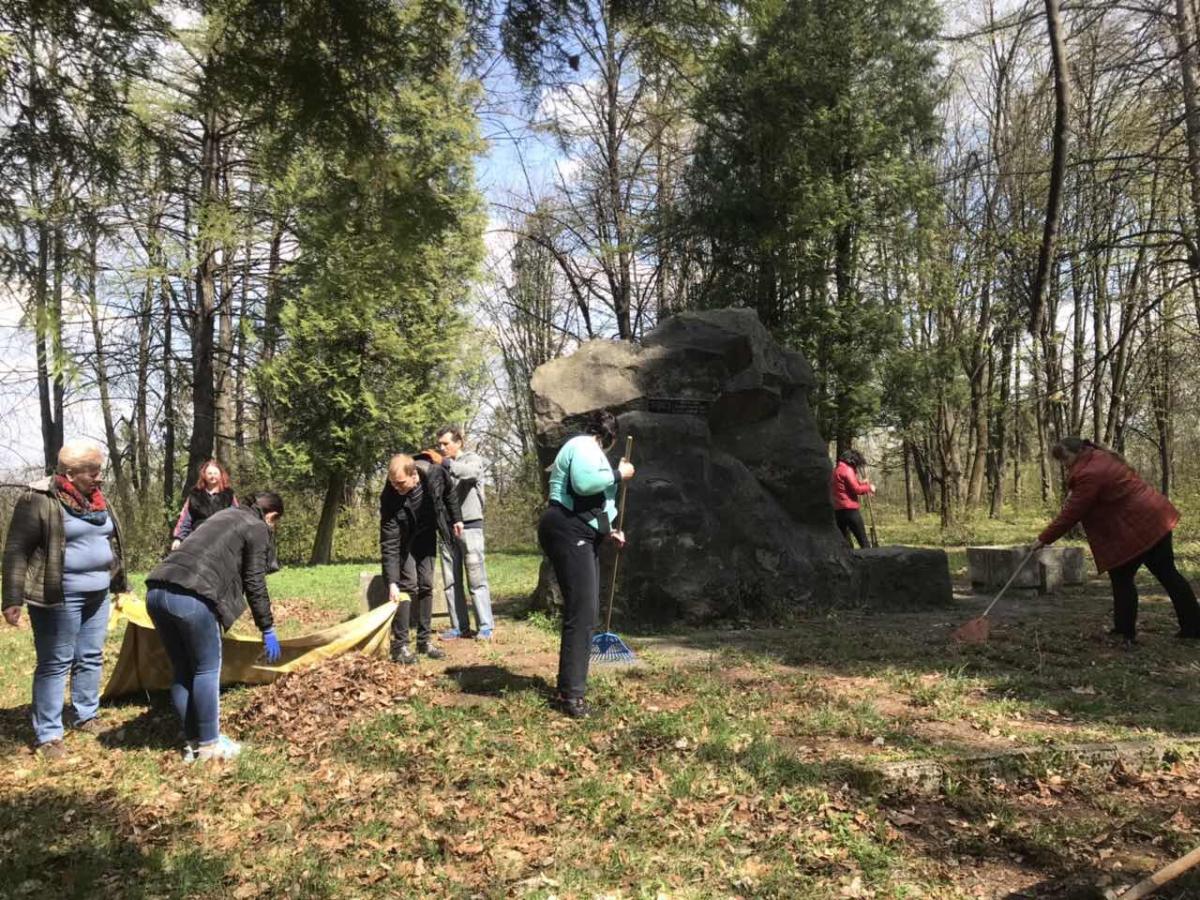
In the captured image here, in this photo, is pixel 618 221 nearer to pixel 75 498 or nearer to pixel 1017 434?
pixel 1017 434

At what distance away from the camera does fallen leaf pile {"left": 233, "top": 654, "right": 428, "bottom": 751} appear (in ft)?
15.7

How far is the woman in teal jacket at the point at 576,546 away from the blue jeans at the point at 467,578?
2185 mm

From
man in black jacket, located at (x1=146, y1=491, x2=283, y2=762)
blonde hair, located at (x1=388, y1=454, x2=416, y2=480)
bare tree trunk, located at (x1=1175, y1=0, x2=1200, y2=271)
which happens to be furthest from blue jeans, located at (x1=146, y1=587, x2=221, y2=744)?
bare tree trunk, located at (x1=1175, y1=0, x2=1200, y2=271)

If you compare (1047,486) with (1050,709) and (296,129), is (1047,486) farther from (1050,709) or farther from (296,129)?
(296,129)

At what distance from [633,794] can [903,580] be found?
5.79m

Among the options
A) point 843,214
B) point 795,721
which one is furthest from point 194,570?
point 843,214

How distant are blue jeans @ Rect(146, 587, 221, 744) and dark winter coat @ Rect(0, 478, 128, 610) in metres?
0.72

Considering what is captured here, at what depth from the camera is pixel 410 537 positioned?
6.33 m

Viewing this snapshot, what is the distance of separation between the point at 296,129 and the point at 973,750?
4.60 m

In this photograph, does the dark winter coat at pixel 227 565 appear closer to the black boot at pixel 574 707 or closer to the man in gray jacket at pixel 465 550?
the black boot at pixel 574 707

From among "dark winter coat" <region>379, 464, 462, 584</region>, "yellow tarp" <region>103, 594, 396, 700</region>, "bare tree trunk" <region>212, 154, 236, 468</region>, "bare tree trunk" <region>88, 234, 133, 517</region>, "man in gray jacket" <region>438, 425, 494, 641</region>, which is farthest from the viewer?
"bare tree trunk" <region>212, 154, 236, 468</region>

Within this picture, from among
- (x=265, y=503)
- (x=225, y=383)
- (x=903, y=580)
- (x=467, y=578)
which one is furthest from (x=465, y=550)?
(x=225, y=383)

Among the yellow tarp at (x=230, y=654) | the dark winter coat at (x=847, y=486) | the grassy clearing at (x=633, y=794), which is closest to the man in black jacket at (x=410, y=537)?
the grassy clearing at (x=633, y=794)

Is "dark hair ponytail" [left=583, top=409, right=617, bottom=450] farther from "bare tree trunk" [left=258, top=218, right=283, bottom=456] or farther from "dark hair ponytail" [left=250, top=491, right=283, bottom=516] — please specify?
"bare tree trunk" [left=258, top=218, right=283, bottom=456]
